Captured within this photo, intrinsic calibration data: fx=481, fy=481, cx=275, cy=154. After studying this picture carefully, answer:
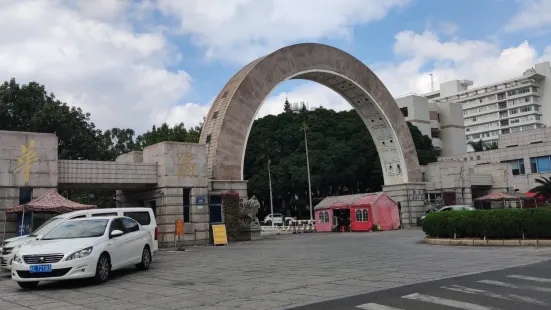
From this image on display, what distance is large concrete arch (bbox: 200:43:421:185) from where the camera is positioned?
26891 mm

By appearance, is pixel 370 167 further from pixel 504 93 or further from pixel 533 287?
pixel 504 93

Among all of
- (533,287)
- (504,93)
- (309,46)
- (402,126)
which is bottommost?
(533,287)

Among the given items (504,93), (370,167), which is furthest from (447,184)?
(504,93)

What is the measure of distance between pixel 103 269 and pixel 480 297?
7522 mm

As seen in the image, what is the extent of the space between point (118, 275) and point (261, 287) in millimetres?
4512

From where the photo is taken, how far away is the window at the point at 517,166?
152 ft

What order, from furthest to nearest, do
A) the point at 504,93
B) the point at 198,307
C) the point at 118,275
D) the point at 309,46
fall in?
the point at 504,93 < the point at 309,46 < the point at 118,275 < the point at 198,307

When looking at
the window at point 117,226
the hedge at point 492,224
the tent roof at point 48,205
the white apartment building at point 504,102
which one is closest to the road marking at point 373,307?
the window at point 117,226

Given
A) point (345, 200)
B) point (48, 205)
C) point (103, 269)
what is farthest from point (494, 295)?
point (345, 200)

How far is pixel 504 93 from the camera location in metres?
98.8

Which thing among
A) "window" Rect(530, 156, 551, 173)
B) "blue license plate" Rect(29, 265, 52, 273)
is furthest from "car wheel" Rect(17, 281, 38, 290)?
"window" Rect(530, 156, 551, 173)

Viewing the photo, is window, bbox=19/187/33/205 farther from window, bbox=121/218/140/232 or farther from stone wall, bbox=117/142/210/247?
window, bbox=121/218/140/232

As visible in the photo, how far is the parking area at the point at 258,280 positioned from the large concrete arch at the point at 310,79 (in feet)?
40.1

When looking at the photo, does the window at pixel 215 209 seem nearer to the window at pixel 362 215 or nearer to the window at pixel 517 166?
the window at pixel 362 215
